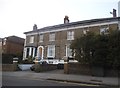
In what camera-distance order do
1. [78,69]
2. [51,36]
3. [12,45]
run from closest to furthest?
[78,69], [51,36], [12,45]

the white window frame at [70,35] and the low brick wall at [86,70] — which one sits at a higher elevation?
the white window frame at [70,35]

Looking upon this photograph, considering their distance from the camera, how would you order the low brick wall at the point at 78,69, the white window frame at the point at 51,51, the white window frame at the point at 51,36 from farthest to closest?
the white window frame at the point at 51,36 < the white window frame at the point at 51,51 < the low brick wall at the point at 78,69

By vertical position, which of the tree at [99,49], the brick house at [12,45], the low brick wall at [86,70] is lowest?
the low brick wall at [86,70]

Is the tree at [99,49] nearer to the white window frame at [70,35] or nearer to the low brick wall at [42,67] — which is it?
the low brick wall at [42,67]

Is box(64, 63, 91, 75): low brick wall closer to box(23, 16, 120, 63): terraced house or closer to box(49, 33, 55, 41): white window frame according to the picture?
box(23, 16, 120, 63): terraced house

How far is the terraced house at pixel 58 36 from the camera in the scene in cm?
3909

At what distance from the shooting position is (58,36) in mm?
44844

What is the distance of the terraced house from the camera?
39094mm

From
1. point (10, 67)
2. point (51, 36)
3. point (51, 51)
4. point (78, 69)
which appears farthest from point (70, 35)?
point (78, 69)

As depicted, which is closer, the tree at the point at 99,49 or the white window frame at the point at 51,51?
the tree at the point at 99,49

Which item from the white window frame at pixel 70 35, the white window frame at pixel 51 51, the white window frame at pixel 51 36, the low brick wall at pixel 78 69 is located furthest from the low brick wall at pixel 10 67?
the white window frame at pixel 51 36

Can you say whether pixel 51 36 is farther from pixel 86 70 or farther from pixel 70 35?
pixel 86 70

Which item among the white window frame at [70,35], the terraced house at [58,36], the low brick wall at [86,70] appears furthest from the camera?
the white window frame at [70,35]

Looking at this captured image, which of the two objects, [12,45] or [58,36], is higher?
[58,36]
